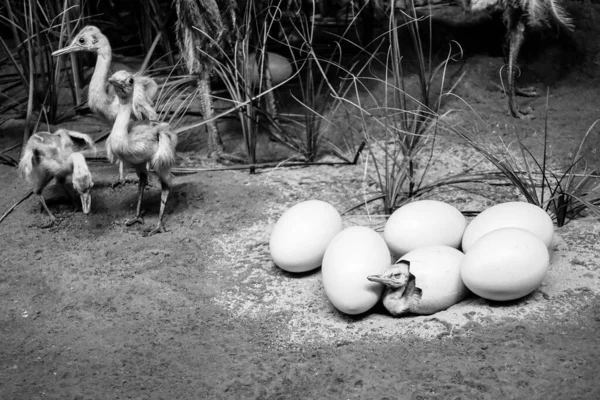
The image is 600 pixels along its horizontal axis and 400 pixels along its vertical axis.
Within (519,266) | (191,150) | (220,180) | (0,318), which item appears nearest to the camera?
(519,266)

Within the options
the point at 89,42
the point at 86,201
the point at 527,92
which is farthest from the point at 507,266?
the point at 89,42

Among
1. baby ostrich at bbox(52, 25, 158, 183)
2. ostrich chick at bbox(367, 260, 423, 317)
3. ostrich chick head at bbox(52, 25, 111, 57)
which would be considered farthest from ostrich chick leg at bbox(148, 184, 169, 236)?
ostrich chick at bbox(367, 260, 423, 317)

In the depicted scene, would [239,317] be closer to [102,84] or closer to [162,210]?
[162,210]

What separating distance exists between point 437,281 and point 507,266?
0.97 feet

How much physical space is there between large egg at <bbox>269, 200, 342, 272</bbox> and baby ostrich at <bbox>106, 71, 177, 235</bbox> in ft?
2.64

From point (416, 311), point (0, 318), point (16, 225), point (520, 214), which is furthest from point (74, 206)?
point (520, 214)

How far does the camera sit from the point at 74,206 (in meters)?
4.12

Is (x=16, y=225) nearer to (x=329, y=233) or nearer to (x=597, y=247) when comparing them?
(x=329, y=233)

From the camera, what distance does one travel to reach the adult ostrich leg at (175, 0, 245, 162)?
4387 mm

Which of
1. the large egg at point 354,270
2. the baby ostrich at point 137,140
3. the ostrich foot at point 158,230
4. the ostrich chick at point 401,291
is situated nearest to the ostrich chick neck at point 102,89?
the baby ostrich at point 137,140

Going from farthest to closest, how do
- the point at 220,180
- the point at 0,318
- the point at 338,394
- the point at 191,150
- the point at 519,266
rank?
the point at 191,150 → the point at 220,180 → the point at 0,318 → the point at 519,266 → the point at 338,394

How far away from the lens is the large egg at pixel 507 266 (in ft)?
8.87

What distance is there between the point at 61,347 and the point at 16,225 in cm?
134

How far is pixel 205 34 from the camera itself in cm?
427
